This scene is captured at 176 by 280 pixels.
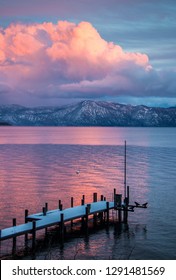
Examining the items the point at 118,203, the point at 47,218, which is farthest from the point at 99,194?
the point at 47,218

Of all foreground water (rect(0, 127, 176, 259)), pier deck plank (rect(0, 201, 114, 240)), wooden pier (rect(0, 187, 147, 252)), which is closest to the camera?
pier deck plank (rect(0, 201, 114, 240))

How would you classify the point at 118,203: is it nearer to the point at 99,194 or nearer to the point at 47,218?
the point at 47,218

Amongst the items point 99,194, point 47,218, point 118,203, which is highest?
point 118,203

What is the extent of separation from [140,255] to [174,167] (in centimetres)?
6073

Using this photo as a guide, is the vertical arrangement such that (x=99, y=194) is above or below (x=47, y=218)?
below

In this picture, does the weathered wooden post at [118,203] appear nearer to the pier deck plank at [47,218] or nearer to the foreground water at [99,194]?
the pier deck plank at [47,218]

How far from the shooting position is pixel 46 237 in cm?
4062

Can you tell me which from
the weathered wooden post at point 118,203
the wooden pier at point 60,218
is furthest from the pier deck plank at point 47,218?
the weathered wooden post at point 118,203

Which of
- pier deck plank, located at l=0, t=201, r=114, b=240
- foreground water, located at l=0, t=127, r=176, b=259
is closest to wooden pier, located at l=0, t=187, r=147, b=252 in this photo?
pier deck plank, located at l=0, t=201, r=114, b=240

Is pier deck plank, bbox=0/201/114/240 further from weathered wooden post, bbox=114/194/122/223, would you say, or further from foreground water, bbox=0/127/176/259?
foreground water, bbox=0/127/176/259

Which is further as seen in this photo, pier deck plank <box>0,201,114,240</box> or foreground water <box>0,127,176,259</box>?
foreground water <box>0,127,176,259</box>

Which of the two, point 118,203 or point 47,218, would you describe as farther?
point 118,203

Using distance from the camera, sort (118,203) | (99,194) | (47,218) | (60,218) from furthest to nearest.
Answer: (99,194) → (118,203) → (47,218) → (60,218)
